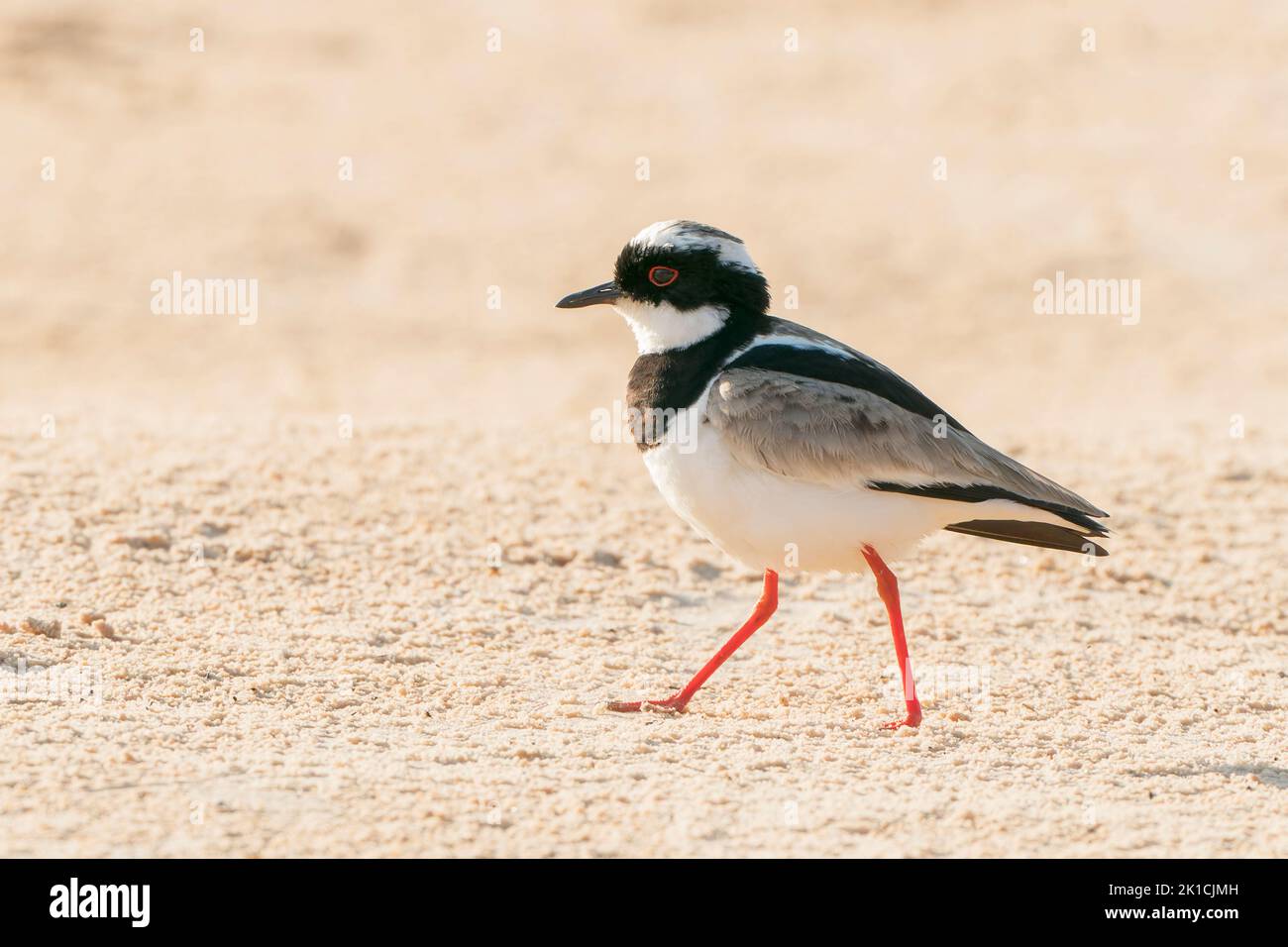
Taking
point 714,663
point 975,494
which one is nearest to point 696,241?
point 975,494

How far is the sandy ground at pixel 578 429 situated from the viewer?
5438 millimetres

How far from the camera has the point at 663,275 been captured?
21.2 ft

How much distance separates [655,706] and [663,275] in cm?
171

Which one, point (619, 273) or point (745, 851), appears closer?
point (745, 851)

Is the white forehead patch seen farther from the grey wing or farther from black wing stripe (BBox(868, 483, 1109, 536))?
black wing stripe (BBox(868, 483, 1109, 536))

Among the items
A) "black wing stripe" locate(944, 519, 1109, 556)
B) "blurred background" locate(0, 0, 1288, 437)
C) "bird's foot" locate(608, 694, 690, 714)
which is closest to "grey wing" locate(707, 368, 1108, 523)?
"black wing stripe" locate(944, 519, 1109, 556)

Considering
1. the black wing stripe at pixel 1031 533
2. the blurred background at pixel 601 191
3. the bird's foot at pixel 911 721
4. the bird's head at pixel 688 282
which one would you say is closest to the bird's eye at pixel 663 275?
the bird's head at pixel 688 282

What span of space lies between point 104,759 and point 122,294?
1161 cm

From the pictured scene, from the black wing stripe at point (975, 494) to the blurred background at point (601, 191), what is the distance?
6.22 metres

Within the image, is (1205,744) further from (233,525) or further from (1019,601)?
(233,525)

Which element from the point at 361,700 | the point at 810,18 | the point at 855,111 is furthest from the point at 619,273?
the point at 810,18

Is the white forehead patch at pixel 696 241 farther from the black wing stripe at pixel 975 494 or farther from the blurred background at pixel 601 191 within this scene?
the blurred background at pixel 601 191
